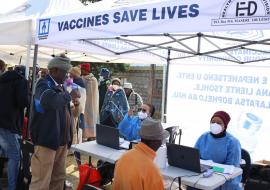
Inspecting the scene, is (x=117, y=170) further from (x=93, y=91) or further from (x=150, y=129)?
(x=93, y=91)

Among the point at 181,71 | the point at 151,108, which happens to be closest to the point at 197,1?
the point at 151,108

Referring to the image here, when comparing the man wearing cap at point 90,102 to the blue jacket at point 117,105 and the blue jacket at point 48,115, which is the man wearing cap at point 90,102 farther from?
the blue jacket at point 48,115

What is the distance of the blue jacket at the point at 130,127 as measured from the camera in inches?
179

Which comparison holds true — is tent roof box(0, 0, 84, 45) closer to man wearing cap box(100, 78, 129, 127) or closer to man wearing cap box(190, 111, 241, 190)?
man wearing cap box(100, 78, 129, 127)

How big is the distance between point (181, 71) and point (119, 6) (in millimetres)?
3387

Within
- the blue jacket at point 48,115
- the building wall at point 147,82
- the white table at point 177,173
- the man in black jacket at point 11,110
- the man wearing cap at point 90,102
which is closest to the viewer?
the white table at point 177,173

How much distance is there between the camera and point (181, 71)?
665 centimetres

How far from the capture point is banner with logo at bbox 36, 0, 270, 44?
2537 millimetres

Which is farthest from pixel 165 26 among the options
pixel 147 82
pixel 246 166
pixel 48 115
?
pixel 147 82

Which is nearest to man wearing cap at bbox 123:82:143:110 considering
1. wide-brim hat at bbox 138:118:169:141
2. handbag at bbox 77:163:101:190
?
handbag at bbox 77:163:101:190

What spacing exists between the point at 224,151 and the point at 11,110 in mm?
2473

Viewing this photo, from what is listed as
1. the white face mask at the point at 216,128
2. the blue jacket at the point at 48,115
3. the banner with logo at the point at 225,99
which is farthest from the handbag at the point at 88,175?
the banner with logo at the point at 225,99

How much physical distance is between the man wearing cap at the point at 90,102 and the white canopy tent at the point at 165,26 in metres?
1.17

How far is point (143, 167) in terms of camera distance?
2.15 metres
